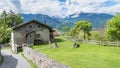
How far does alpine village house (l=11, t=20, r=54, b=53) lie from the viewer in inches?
2352

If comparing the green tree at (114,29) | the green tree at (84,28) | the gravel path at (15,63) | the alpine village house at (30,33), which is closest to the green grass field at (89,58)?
the gravel path at (15,63)

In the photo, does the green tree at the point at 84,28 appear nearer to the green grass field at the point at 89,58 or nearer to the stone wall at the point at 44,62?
the green grass field at the point at 89,58

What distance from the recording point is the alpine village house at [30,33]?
59.8 meters

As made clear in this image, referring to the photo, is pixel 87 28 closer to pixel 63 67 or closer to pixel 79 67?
pixel 79 67

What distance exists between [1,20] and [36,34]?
35.3m

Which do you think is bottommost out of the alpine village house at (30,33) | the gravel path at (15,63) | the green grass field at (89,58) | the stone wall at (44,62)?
the gravel path at (15,63)

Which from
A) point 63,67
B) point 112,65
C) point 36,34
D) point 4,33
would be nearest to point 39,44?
point 36,34

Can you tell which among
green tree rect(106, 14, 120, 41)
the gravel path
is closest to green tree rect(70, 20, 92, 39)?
green tree rect(106, 14, 120, 41)

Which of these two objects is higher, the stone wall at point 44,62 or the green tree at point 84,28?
the green tree at point 84,28

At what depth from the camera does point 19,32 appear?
2376 inches

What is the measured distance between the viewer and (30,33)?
5988 centimetres

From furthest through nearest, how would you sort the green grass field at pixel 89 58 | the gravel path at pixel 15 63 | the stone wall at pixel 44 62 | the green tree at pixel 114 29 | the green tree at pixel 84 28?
the green tree at pixel 84 28, the green tree at pixel 114 29, the gravel path at pixel 15 63, the green grass field at pixel 89 58, the stone wall at pixel 44 62

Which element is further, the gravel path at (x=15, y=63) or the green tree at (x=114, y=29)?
the green tree at (x=114, y=29)

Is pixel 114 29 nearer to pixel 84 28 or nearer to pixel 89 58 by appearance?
pixel 84 28
